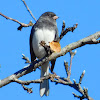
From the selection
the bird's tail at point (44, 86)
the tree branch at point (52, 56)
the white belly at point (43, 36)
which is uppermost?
the white belly at point (43, 36)

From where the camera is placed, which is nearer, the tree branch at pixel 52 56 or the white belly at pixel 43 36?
the tree branch at pixel 52 56

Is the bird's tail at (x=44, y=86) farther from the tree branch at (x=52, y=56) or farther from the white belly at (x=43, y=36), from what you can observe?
the tree branch at (x=52, y=56)

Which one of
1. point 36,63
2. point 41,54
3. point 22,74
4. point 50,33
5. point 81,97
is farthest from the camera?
point 41,54

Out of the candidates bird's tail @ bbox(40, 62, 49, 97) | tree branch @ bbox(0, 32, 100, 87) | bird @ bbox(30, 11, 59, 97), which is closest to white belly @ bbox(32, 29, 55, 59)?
bird @ bbox(30, 11, 59, 97)

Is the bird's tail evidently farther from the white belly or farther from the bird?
the white belly

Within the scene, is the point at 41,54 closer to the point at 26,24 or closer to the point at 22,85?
the point at 26,24

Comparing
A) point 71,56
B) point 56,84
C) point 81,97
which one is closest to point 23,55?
point 71,56

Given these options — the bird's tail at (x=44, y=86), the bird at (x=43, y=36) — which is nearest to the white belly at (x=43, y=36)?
the bird at (x=43, y=36)

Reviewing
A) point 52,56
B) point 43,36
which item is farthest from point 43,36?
point 52,56

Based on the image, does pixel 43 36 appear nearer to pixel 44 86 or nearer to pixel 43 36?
pixel 43 36

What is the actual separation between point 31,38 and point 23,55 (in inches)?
23.9

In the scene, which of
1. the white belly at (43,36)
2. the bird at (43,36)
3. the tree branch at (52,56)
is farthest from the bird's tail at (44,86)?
the tree branch at (52,56)

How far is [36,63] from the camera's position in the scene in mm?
2787

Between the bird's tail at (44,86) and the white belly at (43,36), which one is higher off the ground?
the white belly at (43,36)
